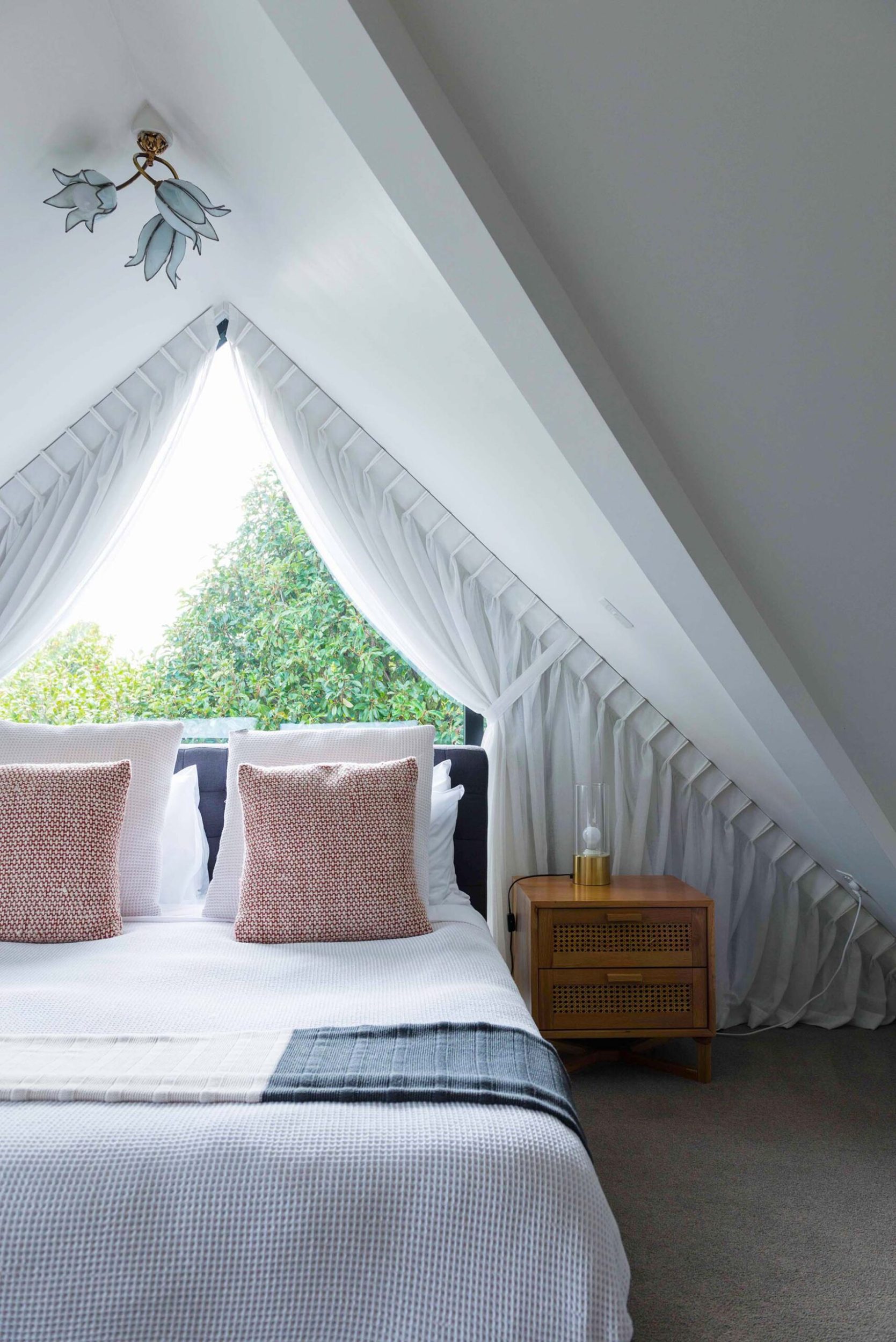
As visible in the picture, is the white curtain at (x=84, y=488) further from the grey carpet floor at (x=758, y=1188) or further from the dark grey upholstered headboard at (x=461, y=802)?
the grey carpet floor at (x=758, y=1188)

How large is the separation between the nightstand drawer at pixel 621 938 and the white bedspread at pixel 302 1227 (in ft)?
4.67

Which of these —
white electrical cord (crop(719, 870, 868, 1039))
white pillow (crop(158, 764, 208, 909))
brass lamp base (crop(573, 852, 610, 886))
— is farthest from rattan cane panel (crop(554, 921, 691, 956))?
white pillow (crop(158, 764, 208, 909))

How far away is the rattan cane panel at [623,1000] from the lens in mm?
2670

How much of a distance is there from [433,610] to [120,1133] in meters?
2.23

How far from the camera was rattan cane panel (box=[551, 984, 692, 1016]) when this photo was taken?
2.67 meters

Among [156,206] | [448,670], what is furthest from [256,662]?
[156,206]

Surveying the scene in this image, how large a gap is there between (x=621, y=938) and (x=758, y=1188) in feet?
2.48

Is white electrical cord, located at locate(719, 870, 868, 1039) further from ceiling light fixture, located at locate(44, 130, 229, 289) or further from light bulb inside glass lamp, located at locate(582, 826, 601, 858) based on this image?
ceiling light fixture, located at locate(44, 130, 229, 289)

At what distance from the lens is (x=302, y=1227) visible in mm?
1127

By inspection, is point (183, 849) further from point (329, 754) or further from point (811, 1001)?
point (811, 1001)

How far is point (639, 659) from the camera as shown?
9.20 feet

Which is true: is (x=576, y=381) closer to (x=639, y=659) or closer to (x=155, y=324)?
(x=639, y=659)

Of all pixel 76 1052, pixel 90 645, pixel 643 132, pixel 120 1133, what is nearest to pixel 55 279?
pixel 90 645

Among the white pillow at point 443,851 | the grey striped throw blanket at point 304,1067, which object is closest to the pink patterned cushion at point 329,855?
the white pillow at point 443,851
